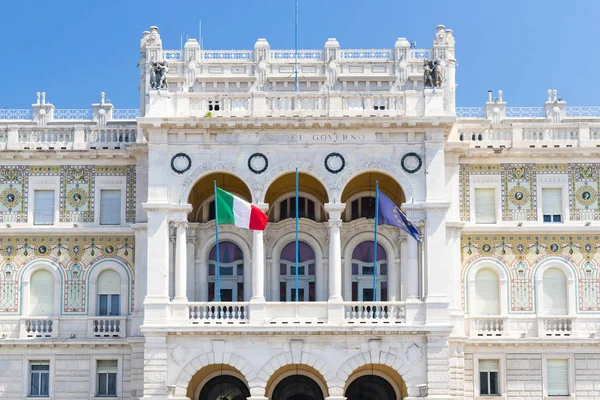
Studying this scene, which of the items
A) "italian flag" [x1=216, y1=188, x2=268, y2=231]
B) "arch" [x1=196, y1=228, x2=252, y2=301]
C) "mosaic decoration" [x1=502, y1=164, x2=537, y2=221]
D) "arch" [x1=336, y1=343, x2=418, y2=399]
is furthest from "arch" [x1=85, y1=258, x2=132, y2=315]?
"mosaic decoration" [x1=502, y1=164, x2=537, y2=221]

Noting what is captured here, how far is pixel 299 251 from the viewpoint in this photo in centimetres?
5047

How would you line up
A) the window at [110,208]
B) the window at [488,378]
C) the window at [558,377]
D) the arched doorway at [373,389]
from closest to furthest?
1. the arched doorway at [373,389]
2. the window at [558,377]
3. the window at [488,378]
4. the window at [110,208]

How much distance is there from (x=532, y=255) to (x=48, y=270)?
19255 millimetres

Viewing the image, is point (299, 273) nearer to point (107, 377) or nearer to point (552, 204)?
point (107, 377)

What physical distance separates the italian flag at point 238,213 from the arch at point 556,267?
11.3m

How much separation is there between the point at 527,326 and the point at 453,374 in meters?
3.66

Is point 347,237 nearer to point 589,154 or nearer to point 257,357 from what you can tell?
point 257,357

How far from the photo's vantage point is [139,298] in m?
49.3

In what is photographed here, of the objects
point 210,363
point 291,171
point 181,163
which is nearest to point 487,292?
point 291,171

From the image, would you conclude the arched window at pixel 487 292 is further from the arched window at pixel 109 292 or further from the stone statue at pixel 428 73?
the arched window at pixel 109 292

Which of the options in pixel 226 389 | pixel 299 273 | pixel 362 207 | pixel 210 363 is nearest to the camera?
pixel 210 363

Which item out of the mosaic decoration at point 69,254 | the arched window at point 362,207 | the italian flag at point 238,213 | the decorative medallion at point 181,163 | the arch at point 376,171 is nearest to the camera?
the italian flag at point 238,213

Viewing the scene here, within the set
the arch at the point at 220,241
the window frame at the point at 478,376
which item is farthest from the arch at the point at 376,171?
the window frame at the point at 478,376

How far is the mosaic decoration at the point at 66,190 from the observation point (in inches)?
1969
